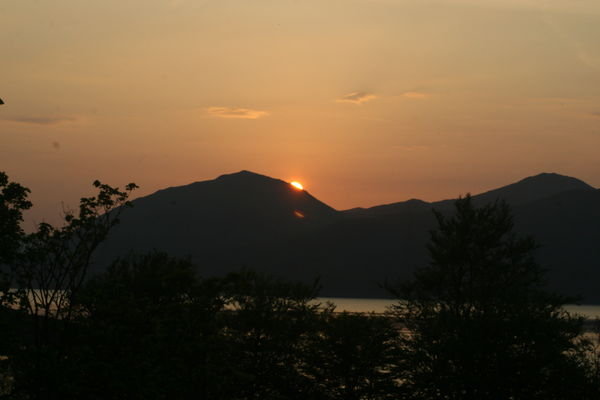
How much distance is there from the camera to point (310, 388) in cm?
6219

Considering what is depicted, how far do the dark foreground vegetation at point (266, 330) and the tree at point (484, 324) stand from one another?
10 cm

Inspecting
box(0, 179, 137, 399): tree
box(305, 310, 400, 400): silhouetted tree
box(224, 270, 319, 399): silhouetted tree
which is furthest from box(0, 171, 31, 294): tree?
box(305, 310, 400, 400): silhouetted tree

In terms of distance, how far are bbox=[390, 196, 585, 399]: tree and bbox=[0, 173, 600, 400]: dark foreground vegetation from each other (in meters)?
0.10

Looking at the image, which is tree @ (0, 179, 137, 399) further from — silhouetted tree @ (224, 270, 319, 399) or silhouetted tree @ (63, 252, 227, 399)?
silhouetted tree @ (224, 270, 319, 399)

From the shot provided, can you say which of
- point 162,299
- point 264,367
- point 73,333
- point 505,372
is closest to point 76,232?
point 73,333

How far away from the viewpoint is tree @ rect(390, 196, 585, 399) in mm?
54750

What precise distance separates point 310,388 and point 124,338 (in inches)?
985

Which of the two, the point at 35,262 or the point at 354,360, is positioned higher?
the point at 35,262

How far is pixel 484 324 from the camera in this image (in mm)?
57531

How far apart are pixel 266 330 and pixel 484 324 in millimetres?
17208

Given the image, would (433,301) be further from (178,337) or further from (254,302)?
(178,337)

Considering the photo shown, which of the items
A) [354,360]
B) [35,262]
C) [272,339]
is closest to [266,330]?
[272,339]

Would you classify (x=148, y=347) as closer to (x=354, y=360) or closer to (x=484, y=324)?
(x=354, y=360)

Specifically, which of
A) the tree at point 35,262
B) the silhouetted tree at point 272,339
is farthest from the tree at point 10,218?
the silhouetted tree at point 272,339
